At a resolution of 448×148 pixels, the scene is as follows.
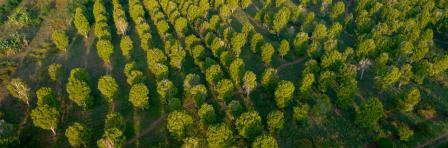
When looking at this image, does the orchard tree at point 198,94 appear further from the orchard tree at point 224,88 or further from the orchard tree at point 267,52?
the orchard tree at point 267,52

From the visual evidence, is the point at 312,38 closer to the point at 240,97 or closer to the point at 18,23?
the point at 240,97

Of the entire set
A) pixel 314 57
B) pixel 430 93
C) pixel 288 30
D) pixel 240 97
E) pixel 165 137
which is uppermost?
pixel 288 30

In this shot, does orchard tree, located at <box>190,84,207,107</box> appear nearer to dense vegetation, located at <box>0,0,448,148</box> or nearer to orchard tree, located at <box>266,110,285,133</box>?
dense vegetation, located at <box>0,0,448,148</box>

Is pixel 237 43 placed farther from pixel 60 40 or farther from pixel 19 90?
pixel 19 90

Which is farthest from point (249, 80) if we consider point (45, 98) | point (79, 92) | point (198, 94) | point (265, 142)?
point (45, 98)

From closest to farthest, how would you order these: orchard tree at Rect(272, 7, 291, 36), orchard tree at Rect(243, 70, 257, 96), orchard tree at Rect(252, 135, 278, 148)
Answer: orchard tree at Rect(252, 135, 278, 148)
orchard tree at Rect(243, 70, 257, 96)
orchard tree at Rect(272, 7, 291, 36)

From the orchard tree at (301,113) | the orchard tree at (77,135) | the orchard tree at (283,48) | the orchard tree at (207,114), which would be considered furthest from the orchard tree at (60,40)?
the orchard tree at (301,113)

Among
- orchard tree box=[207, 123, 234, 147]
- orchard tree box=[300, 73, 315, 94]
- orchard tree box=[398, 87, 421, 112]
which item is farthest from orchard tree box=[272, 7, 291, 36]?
orchard tree box=[207, 123, 234, 147]

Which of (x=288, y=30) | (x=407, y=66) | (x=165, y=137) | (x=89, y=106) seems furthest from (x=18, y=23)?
(x=407, y=66)
